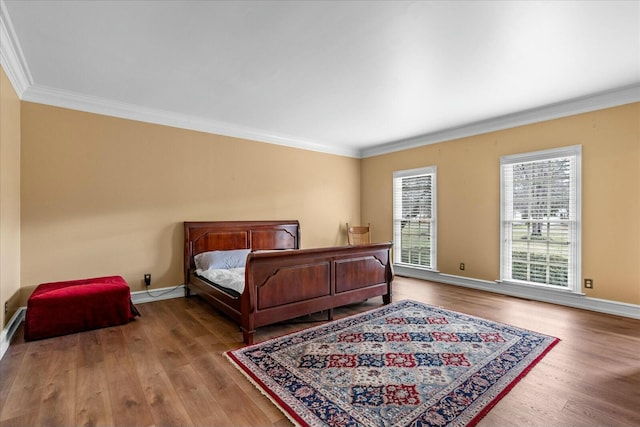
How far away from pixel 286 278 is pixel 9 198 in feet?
9.15

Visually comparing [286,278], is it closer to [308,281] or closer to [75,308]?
[308,281]

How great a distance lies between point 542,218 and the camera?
4.24 metres

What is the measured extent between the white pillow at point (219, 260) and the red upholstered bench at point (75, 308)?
38.2 inches

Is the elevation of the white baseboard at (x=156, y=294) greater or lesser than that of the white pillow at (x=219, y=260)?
lesser

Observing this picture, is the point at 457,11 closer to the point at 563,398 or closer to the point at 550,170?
the point at 563,398

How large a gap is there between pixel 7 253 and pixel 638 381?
5306 millimetres

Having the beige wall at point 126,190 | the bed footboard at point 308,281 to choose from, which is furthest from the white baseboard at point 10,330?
the bed footboard at point 308,281

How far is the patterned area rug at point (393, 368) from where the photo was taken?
186 centimetres

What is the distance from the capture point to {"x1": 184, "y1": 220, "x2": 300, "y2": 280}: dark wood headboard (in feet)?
14.8

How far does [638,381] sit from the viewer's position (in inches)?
86.1

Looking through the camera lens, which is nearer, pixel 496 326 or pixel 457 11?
pixel 457 11

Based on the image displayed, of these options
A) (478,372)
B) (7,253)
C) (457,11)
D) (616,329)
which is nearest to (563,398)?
(478,372)

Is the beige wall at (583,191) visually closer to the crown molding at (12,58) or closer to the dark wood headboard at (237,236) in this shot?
the dark wood headboard at (237,236)

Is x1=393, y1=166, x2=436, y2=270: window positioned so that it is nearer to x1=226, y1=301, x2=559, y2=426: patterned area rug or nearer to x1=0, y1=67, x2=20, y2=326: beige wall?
x1=226, y1=301, x2=559, y2=426: patterned area rug
